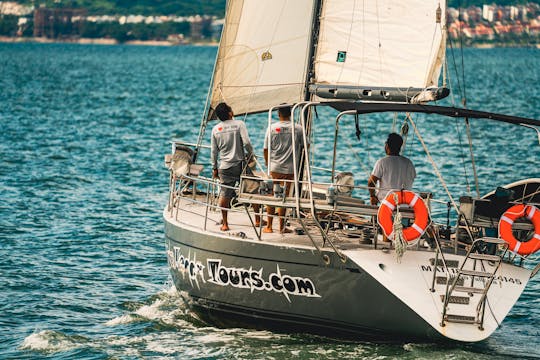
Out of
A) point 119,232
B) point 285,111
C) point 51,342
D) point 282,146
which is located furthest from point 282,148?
point 119,232

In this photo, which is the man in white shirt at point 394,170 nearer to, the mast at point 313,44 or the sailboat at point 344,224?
the sailboat at point 344,224

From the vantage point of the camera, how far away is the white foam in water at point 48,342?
59.0ft

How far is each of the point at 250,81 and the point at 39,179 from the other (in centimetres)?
1661

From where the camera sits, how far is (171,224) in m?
19.5

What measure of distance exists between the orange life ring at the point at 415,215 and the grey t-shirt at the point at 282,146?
231cm

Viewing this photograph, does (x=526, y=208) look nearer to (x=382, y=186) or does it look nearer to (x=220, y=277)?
(x=382, y=186)

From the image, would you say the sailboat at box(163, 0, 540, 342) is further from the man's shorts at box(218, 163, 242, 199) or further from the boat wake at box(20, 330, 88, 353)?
the boat wake at box(20, 330, 88, 353)

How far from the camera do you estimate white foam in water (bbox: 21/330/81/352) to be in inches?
708

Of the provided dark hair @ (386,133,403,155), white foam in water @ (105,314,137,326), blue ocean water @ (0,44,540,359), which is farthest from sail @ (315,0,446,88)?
white foam in water @ (105,314,137,326)

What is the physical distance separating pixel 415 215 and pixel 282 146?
2.74 m

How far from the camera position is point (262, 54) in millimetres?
21531

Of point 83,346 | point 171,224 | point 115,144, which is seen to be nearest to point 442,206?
point 171,224

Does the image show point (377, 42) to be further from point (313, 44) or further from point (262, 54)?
point (262, 54)

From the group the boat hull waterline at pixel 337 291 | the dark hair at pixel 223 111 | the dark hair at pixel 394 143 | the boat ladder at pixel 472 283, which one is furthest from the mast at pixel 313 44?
the boat ladder at pixel 472 283
